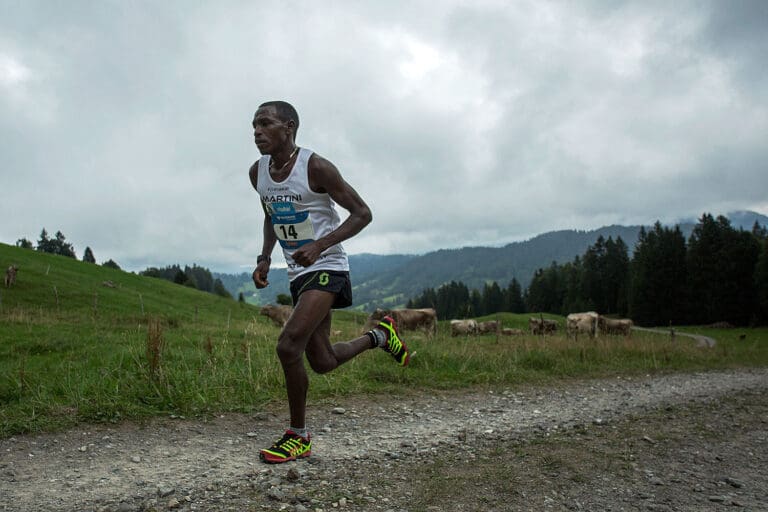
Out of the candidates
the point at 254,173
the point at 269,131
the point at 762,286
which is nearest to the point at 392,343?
the point at 254,173

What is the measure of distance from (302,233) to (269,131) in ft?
2.95

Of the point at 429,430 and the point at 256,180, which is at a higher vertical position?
the point at 256,180

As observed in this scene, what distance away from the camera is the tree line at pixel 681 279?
56.9 meters

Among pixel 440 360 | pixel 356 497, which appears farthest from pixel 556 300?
pixel 356 497

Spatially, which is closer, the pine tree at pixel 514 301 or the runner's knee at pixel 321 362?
the runner's knee at pixel 321 362

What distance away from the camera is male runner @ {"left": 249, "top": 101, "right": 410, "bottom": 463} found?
4238mm

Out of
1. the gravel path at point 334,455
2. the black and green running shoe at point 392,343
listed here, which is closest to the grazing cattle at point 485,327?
the gravel path at point 334,455

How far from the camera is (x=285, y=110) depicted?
4566 millimetres

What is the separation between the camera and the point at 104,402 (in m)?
5.16

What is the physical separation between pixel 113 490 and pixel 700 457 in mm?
4526

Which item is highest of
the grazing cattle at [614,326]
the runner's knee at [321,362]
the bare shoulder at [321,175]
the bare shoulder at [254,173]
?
the bare shoulder at [254,173]

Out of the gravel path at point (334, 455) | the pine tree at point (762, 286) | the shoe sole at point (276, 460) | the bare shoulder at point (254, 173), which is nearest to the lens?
the gravel path at point (334, 455)

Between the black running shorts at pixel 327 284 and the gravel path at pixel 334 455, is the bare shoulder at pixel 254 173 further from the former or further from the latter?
the gravel path at pixel 334 455

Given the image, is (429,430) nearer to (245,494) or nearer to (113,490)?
(245,494)
